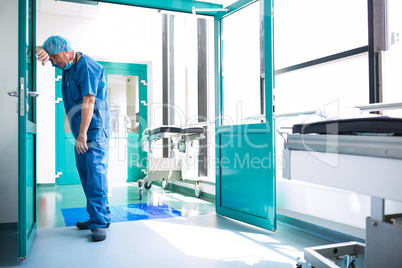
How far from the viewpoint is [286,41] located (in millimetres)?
3166

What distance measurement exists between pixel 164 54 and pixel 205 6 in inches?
113

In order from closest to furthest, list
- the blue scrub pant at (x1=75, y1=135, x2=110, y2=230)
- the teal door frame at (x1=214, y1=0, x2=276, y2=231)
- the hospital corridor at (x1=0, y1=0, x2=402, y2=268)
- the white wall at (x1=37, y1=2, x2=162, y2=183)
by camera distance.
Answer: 1. the hospital corridor at (x1=0, y1=0, x2=402, y2=268)
2. the blue scrub pant at (x1=75, y1=135, x2=110, y2=230)
3. the teal door frame at (x1=214, y1=0, x2=276, y2=231)
4. the white wall at (x1=37, y1=2, x2=162, y2=183)

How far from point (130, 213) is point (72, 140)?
283 centimetres

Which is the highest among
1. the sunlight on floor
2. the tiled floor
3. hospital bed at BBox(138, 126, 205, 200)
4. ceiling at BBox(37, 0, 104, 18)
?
ceiling at BBox(37, 0, 104, 18)

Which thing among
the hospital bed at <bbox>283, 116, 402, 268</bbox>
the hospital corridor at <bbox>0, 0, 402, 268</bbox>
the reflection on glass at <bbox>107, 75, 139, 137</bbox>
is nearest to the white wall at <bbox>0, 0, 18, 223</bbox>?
the hospital corridor at <bbox>0, 0, 402, 268</bbox>

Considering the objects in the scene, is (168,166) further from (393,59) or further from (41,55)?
(393,59)

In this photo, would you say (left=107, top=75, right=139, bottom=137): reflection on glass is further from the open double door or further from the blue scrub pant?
the blue scrub pant

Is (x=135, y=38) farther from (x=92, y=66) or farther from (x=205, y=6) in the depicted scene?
(x=92, y=66)

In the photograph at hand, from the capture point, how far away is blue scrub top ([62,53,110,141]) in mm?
2348

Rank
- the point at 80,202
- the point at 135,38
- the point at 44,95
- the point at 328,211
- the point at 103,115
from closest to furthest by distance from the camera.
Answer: the point at 328,211 → the point at 103,115 → the point at 80,202 → the point at 44,95 → the point at 135,38

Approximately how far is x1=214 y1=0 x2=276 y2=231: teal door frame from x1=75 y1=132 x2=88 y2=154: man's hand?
4.01 feet

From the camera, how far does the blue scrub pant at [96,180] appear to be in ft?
7.84

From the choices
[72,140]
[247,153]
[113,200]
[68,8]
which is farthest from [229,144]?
[68,8]

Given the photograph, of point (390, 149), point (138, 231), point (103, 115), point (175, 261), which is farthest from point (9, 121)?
point (390, 149)
